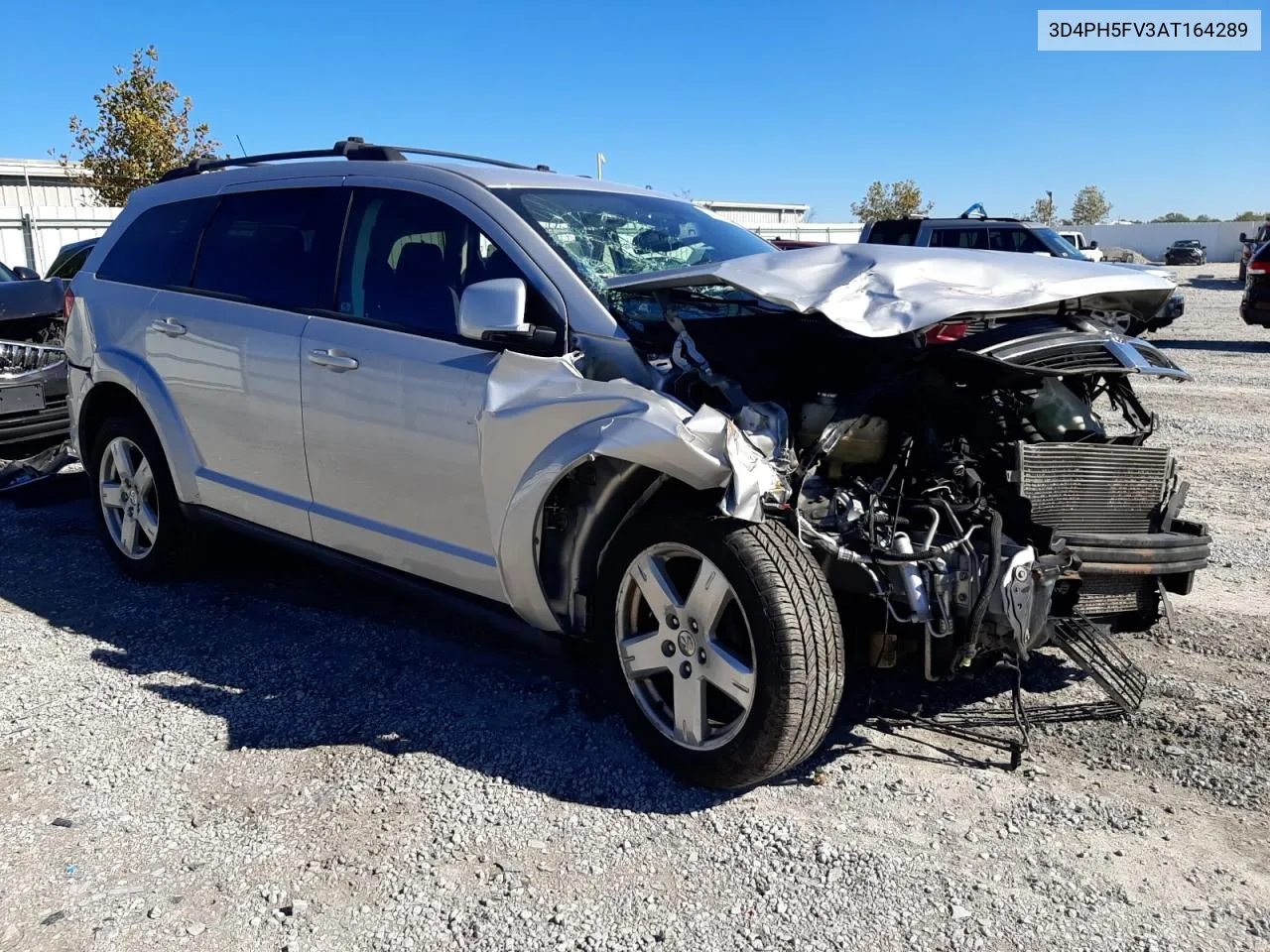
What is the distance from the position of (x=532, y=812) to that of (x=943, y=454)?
169cm

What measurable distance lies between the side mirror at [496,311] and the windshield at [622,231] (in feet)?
1.06

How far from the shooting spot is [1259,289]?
47.9 feet

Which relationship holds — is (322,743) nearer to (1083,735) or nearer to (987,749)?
(987,749)

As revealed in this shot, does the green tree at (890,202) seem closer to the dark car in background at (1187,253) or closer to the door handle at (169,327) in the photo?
the dark car in background at (1187,253)

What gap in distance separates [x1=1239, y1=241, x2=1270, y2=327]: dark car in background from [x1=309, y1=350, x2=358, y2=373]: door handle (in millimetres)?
14386

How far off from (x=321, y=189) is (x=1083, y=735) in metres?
3.57

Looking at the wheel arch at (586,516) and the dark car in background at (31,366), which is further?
the dark car in background at (31,366)

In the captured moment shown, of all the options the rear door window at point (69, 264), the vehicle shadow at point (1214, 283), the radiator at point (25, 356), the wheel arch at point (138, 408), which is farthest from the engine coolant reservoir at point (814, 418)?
the vehicle shadow at point (1214, 283)

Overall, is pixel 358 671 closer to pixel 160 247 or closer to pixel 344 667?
pixel 344 667

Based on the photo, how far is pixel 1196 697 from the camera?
3811mm

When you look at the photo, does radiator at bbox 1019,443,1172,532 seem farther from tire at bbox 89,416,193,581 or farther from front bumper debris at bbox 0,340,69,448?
Result: front bumper debris at bbox 0,340,69,448

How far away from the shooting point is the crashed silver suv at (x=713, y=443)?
3.11m

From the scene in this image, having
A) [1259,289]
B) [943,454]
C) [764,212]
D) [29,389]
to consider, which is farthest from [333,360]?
[764,212]

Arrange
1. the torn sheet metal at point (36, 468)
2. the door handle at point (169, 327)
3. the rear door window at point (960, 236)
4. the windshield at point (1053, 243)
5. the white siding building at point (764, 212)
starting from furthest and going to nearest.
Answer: the white siding building at point (764, 212)
the rear door window at point (960, 236)
the windshield at point (1053, 243)
the torn sheet metal at point (36, 468)
the door handle at point (169, 327)
